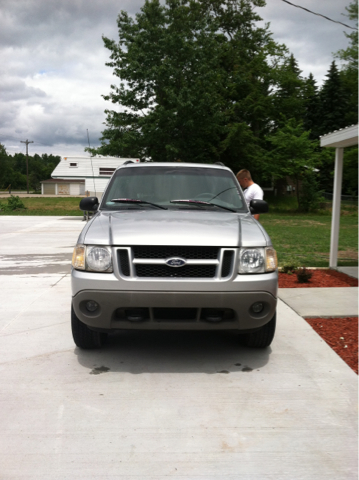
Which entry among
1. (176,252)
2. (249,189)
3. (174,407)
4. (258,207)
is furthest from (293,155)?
(174,407)

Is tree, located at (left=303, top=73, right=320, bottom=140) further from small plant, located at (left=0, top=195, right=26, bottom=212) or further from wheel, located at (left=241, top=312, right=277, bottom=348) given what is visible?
wheel, located at (left=241, top=312, right=277, bottom=348)

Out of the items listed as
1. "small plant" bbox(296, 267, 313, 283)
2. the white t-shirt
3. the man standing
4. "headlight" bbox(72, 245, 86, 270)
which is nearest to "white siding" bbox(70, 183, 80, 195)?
the man standing

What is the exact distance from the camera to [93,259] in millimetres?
4035

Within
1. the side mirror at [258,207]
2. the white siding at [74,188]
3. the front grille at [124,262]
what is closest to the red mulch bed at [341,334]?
the side mirror at [258,207]

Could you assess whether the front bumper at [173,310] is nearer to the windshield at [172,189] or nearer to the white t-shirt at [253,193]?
the windshield at [172,189]

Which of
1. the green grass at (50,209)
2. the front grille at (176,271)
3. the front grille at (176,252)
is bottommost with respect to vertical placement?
the green grass at (50,209)

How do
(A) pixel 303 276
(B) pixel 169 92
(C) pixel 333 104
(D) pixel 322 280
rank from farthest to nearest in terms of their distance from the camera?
(C) pixel 333 104 < (B) pixel 169 92 < (D) pixel 322 280 < (A) pixel 303 276

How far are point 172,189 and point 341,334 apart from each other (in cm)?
236

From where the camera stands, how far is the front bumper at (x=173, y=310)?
3.86 meters

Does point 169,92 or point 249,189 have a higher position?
point 169,92

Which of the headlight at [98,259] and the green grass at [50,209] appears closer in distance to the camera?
the headlight at [98,259]

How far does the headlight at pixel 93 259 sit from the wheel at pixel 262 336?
4.92 ft

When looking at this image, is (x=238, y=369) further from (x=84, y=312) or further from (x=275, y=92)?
(x=275, y=92)

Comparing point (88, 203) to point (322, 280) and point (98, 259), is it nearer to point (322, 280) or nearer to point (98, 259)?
point (98, 259)
